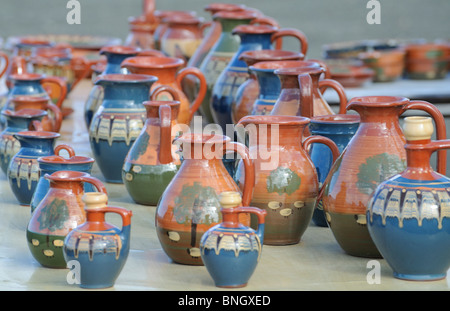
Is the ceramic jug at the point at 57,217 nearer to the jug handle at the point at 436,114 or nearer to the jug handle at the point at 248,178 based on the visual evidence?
the jug handle at the point at 248,178

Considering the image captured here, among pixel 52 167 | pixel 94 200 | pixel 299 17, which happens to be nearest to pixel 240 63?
pixel 52 167

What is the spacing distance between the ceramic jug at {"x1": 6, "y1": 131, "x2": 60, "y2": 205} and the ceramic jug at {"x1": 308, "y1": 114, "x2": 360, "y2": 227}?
771 mm

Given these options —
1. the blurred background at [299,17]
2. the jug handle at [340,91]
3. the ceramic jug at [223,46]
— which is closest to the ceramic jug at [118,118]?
the jug handle at [340,91]

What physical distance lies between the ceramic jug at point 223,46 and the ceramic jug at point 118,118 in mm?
681

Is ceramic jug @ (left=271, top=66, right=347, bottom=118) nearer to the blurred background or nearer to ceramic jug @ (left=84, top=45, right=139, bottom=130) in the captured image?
ceramic jug @ (left=84, top=45, right=139, bottom=130)

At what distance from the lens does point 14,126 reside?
311cm

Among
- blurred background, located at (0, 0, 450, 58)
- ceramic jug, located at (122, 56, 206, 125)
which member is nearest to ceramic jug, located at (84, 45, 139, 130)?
ceramic jug, located at (122, 56, 206, 125)

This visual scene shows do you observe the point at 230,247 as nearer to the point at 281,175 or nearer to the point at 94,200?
the point at 94,200

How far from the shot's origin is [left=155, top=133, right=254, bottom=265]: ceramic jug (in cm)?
219

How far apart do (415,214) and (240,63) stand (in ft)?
5.25

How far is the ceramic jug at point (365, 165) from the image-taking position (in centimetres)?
227

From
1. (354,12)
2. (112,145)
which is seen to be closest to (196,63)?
(112,145)
